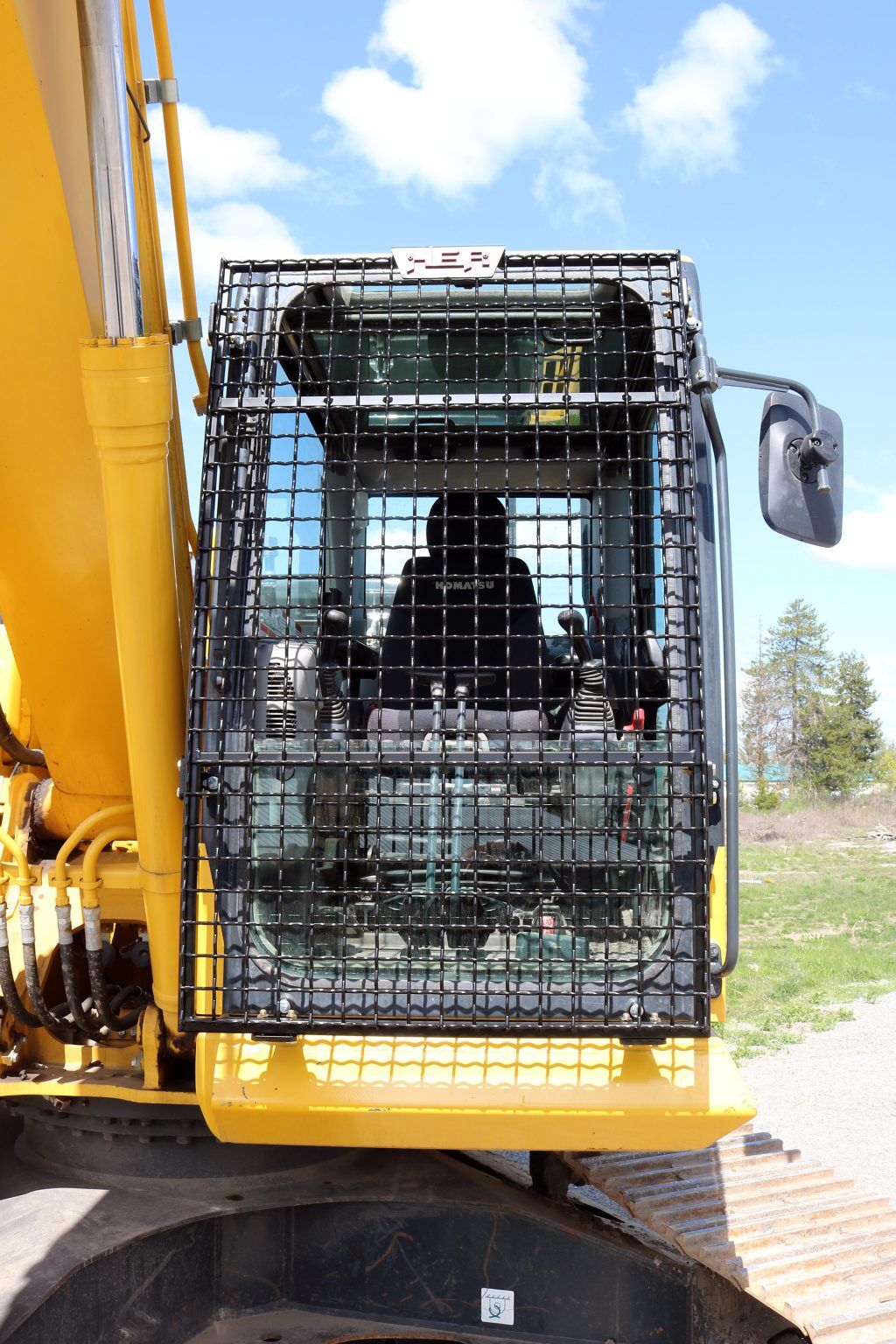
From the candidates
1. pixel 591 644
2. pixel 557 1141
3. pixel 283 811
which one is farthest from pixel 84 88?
pixel 557 1141

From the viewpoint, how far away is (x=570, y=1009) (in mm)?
2756

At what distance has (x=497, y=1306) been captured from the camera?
3422 mm

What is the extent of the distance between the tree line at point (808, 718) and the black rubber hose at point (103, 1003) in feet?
120

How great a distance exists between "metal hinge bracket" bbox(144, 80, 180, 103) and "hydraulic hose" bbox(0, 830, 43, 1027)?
2145 millimetres

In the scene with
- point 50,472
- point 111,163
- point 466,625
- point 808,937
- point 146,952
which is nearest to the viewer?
point 111,163

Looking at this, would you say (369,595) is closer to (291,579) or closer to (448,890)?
(291,579)

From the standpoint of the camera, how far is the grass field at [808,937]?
10352 mm

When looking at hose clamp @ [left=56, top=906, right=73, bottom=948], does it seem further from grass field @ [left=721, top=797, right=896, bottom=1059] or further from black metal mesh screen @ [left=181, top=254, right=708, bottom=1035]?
grass field @ [left=721, top=797, right=896, bottom=1059]

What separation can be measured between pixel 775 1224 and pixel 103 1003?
6.84ft

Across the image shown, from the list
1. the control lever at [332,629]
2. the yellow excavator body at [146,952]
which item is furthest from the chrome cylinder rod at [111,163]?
the control lever at [332,629]

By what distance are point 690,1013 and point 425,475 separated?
1.69 metres

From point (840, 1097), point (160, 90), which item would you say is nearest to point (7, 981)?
point (160, 90)

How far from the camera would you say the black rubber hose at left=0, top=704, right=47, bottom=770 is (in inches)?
148

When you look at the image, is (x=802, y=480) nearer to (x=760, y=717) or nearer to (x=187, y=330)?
(x=187, y=330)
